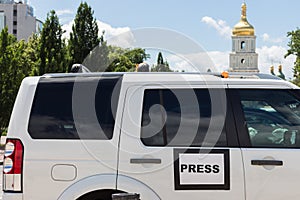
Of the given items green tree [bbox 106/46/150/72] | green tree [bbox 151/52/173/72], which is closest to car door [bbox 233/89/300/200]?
green tree [bbox 151/52/173/72]

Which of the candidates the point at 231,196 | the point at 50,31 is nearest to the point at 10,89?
the point at 50,31

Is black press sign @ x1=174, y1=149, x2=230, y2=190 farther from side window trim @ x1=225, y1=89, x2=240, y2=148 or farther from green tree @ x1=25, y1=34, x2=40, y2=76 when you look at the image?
green tree @ x1=25, y1=34, x2=40, y2=76

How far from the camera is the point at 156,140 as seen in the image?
4625 mm

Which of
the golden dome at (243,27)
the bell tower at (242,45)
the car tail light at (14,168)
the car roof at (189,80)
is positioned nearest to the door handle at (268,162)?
the car roof at (189,80)

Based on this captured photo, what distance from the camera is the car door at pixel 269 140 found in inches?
178

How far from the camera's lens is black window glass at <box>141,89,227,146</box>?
4.61 m

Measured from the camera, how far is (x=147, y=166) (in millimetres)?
4574

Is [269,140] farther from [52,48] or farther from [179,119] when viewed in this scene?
[52,48]

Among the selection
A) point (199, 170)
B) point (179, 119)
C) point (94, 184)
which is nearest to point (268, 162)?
point (199, 170)

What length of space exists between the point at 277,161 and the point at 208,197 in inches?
30.0

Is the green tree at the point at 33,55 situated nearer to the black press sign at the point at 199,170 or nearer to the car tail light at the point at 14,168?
the car tail light at the point at 14,168

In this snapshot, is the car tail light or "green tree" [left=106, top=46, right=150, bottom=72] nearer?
the car tail light

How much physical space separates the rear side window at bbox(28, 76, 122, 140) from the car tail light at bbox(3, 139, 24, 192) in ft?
0.68

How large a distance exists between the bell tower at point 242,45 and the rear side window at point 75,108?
383ft
